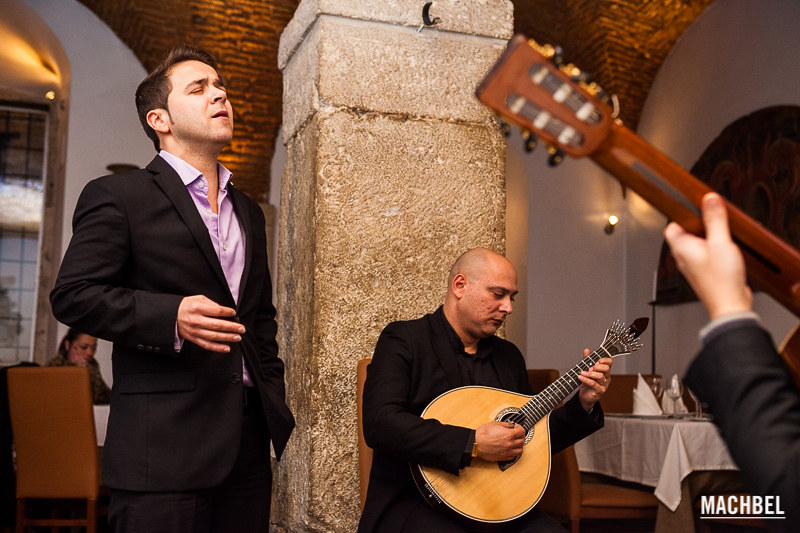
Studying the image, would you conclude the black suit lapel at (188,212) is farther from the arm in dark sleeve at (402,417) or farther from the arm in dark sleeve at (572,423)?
the arm in dark sleeve at (572,423)

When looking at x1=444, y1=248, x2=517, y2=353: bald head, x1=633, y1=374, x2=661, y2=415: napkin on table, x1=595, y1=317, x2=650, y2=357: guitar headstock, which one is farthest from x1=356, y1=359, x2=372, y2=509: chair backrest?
x1=633, y1=374, x2=661, y2=415: napkin on table

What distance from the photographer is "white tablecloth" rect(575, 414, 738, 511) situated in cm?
379

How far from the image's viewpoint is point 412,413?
94.3 inches

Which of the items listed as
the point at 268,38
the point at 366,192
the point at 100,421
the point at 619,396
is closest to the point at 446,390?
the point at 366,192

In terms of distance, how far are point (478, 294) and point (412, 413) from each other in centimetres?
45

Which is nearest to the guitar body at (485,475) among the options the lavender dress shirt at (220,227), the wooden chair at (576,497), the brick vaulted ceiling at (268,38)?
the lavender dress shirt at (220,227)

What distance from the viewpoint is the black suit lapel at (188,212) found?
1796 mm

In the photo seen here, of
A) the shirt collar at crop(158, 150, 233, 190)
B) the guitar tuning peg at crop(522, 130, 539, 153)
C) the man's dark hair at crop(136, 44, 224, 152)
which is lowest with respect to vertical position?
the guitar tuning peg at crop(522, 130, 539, 153)

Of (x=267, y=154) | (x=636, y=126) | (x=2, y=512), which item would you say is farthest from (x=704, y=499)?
(x=636, y=126)

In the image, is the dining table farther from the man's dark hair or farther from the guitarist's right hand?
the man's dark hair

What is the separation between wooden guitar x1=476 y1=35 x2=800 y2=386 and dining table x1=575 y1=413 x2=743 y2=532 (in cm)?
298

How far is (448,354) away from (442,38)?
1.18 metres

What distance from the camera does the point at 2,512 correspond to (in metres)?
4.81

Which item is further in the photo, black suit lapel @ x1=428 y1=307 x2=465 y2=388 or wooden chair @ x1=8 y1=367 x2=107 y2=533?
wooden chair @ x1=8 y1=367 x2=107 y2=533
